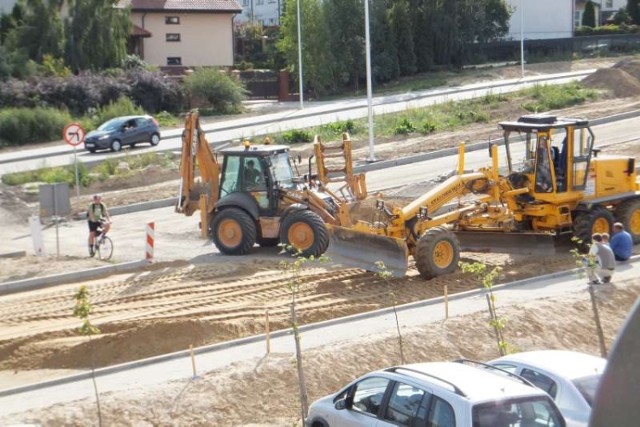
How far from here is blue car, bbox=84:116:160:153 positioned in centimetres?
4181

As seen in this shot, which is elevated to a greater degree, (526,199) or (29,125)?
(29,125)

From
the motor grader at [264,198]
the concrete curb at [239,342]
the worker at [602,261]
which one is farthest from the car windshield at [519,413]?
the motor grader at [264,198]

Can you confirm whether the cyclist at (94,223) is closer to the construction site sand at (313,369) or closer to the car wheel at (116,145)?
the construction site sand at (313,369)

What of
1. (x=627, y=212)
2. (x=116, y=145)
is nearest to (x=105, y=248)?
(x=627, y=212)

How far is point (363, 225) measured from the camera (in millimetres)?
19125

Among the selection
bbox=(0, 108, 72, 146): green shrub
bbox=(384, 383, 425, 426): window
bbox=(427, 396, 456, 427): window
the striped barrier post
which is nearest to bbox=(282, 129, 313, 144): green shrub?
bbox=(0, 108, 72, 146): green shrub

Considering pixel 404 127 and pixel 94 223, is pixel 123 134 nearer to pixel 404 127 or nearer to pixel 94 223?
pixel 404 127

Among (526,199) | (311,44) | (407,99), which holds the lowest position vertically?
(526,199)

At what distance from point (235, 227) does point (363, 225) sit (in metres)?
3.78

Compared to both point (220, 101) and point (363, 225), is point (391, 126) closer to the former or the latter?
point (220, 101)

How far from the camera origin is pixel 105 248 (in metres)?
22.9

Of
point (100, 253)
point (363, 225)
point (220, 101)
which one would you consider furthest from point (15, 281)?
point (220, 101)

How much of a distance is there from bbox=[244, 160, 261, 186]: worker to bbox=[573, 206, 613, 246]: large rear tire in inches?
263

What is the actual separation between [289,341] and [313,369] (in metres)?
1.41
